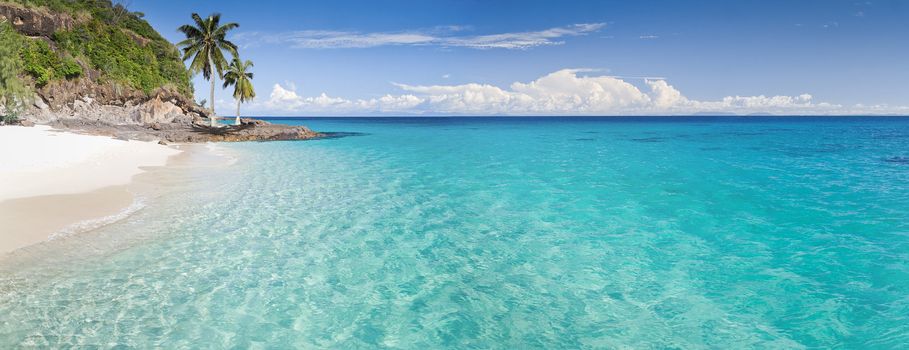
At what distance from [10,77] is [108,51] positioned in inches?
755

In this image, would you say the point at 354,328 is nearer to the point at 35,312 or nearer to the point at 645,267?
the point at 35,312

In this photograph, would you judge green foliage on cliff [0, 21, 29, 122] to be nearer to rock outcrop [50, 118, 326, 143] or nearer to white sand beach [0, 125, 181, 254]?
rock outcrop [50, 118, 326, 143]

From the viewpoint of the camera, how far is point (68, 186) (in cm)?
1698

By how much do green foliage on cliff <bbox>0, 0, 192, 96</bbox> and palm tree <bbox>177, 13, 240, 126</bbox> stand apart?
6.83 m

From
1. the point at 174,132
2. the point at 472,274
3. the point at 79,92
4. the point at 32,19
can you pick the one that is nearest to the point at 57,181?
the point at 472,274

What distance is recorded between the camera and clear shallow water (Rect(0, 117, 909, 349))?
24.2ft

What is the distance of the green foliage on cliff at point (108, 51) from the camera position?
45656 mm

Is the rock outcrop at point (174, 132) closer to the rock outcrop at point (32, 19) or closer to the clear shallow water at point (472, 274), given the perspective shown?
the rock outcrop at point (32, 19)

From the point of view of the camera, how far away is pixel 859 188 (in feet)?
71.1

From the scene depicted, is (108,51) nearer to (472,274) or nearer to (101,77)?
(101,77)

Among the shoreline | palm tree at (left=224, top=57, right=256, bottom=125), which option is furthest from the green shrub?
palm tree at (left=224, top=57, right=256, bottom=125)

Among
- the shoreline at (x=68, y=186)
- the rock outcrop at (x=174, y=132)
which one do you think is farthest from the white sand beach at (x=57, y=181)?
the rock outcrop at (x=174, y=132)

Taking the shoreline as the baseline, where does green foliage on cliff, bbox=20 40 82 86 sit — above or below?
above

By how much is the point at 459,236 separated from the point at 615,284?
15.6ft
